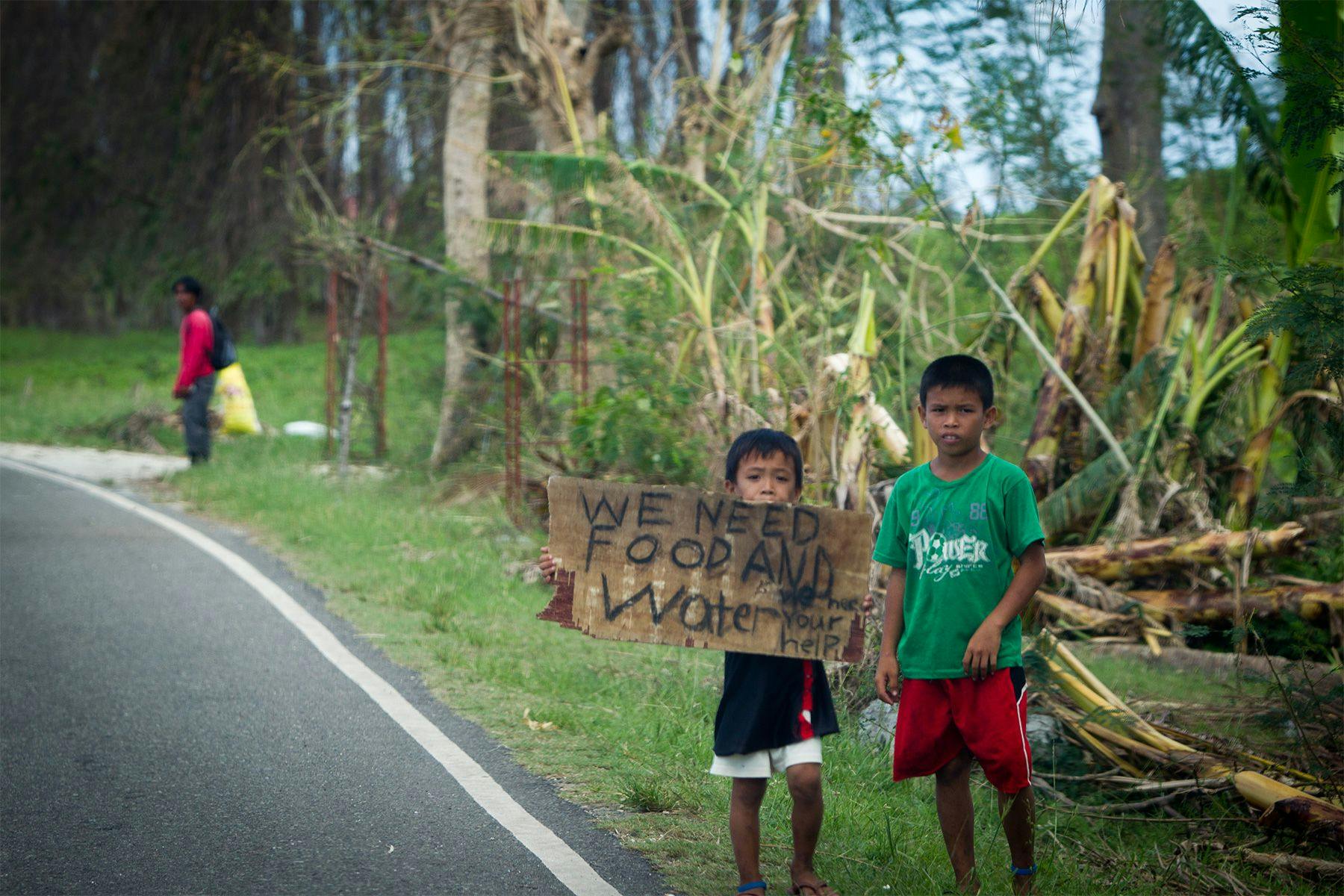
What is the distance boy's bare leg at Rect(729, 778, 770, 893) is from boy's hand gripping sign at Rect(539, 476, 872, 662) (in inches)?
15.0

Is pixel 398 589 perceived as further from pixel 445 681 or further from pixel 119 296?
pixel 119 296

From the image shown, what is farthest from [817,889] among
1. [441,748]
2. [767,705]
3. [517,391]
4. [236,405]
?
[236,405]

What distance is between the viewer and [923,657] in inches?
145

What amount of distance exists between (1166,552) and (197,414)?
10.1 m

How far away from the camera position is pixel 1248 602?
7016 millimetres

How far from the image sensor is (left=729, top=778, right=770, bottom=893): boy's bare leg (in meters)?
3.63

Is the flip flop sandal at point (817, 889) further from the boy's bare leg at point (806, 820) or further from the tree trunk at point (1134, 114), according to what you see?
the tree trunk at point (1134, 114)

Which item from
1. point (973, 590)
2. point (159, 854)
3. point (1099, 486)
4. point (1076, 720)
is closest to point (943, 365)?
point (973, 590)

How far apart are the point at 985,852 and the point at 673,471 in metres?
5.30

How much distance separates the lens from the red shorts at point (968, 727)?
3.61 m

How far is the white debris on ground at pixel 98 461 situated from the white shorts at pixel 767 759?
11818 mm

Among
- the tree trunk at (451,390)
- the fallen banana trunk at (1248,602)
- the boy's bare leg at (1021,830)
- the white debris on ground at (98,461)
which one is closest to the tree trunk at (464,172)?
the tree trunk at (451,390)

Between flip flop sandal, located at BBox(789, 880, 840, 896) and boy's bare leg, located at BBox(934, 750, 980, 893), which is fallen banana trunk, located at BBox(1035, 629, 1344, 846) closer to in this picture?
boy's bare leg, located at BBox(934, 750, 980, 893)

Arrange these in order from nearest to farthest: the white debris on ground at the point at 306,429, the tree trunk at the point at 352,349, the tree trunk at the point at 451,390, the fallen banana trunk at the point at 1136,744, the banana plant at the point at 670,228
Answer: the fallen banana trunk at the point at 1136,744 → the banana plant at the point at 670,228 → the tree trunk at the point at 352,349 → the tree trunk at the point at 451,390 → the white debris on ground at the point at 306,429
